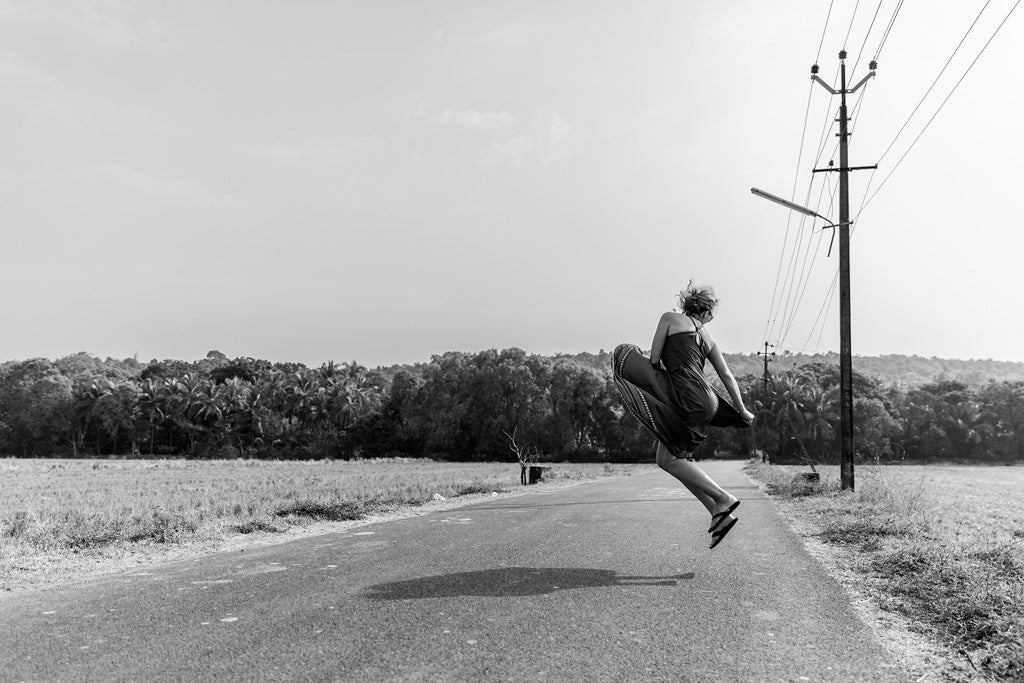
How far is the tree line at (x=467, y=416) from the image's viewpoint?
261 feet

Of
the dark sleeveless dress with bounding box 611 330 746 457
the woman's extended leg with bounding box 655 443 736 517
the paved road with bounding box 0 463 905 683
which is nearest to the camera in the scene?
the paved road with bounding box 0 463 905 683

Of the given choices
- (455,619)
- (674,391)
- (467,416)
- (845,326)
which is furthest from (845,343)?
(467,416)

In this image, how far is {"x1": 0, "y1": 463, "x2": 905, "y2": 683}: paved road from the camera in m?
4.00

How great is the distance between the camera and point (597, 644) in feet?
14.4

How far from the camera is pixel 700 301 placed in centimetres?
632

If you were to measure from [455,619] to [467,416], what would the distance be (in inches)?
2993

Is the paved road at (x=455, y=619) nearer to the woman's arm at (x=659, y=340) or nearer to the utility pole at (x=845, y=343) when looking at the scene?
the woman's arm at (x=659, y=340)

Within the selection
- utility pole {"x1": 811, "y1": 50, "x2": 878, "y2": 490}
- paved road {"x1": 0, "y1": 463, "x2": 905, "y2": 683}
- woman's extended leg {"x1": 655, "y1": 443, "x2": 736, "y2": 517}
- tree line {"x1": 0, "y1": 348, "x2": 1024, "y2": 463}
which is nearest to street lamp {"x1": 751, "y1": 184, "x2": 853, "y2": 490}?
utility pole {"x1": 811, "y1": 50, "x2": 878, "y2": 490}

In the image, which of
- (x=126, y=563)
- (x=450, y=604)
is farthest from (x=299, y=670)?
(x=126, y=563)

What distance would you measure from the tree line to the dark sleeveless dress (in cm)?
6863

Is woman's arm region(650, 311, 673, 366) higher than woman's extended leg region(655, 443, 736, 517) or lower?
higher

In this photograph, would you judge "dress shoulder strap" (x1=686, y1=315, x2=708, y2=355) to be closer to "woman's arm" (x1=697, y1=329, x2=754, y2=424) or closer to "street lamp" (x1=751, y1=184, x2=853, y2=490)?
"woman's arm" (x1=697, y1=329, x2=754, y2=424)

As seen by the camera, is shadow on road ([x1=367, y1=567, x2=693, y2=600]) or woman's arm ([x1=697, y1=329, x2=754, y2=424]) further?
woman's arm ([x1=697, y1=329, x2=754, y2=424])

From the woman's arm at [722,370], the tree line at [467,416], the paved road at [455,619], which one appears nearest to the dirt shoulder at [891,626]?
the paved road at [455,619]
